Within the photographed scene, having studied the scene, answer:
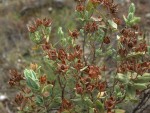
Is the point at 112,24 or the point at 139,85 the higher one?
the point at 112,24

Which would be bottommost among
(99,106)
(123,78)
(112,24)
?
(99,106)

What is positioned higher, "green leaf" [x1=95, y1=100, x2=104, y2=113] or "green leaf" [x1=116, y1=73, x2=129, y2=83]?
"green leaf" [x1=116, y1=73, x2=129, y2=83]

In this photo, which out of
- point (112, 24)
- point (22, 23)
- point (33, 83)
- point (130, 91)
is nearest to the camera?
point (33, 83)

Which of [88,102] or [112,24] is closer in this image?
[88,102]

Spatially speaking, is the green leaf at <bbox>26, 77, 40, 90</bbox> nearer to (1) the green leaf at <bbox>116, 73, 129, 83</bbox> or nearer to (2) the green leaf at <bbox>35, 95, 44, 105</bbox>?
(2) the green leaf at <bbox>35, 95, 44, 105</bbox>

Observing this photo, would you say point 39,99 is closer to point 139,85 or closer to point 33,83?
point 33,83

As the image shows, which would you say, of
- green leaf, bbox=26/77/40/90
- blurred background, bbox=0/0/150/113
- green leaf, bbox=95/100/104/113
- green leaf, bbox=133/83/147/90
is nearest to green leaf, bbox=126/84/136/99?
green leaf, bbox=133/83/147/90

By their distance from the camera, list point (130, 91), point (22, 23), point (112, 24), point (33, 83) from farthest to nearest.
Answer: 1. point (22, 23)
2. point (112, 24)
3. point (130, 91)
4. point (33, 83)

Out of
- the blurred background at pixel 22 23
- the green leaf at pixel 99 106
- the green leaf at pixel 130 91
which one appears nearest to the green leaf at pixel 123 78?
the green leaf at pixel 130 91

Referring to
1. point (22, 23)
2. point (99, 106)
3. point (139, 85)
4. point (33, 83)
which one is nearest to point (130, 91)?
point (139, 85)
